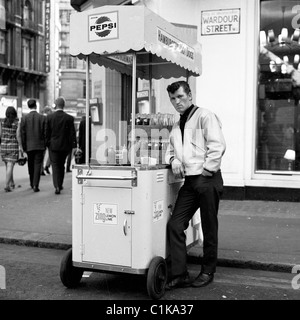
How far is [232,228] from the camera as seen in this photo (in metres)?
6.91

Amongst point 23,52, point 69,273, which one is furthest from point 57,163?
point 23,52

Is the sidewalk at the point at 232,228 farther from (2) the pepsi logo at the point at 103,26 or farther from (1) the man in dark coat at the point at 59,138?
(2) the pepsi logo at the point at 103,26

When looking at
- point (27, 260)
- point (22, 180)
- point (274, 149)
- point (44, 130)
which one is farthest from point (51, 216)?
point (22, 180)

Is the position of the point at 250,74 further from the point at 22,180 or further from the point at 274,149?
the point at 22,180

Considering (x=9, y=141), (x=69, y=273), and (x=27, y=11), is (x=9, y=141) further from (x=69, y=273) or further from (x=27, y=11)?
(x=27, y=11)

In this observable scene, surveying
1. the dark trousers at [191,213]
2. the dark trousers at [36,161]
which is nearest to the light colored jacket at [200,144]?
the dark trousers at [191,213]

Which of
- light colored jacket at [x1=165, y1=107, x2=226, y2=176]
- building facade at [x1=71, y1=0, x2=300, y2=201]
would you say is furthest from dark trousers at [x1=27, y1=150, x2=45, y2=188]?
light colored jacket at [x1=165, y1=107, x2=226, y2=176]

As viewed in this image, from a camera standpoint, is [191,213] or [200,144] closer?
[200,144]

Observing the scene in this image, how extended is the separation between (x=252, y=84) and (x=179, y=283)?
5559 mm

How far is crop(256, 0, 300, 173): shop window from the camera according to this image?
30.5 feet

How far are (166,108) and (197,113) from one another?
3345 mm

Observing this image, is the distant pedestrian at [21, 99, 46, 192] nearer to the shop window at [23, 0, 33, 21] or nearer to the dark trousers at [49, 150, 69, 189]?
the dark trousers at [49, 150, 69, 189]

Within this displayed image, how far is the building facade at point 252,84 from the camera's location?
9094 mm

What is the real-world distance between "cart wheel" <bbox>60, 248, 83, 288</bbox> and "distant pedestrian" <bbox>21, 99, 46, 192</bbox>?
604 centimetres
